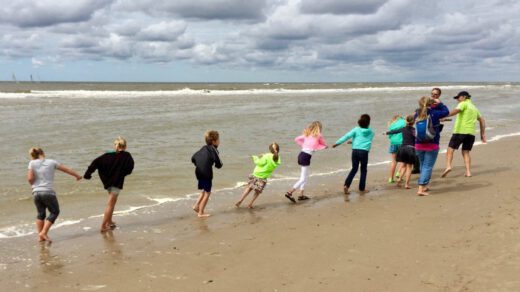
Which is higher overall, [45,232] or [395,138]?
[395,138]

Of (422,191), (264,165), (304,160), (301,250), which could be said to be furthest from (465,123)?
(301,250)

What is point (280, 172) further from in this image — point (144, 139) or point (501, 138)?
point (501, 138)

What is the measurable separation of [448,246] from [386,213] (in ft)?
6.11

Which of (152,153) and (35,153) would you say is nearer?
(35,153)

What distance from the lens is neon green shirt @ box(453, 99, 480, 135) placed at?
10.1m

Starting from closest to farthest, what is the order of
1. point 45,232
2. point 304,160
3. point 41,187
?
1. point 45,232
2. point 41,187
3. point 304,160

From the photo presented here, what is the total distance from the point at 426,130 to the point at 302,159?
2.32m

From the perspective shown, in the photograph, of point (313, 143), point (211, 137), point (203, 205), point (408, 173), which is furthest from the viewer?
point (408, 173)

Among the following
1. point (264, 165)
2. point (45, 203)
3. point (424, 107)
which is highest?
point (424, 107)

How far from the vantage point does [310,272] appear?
5070 mm

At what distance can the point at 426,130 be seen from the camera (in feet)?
28.1

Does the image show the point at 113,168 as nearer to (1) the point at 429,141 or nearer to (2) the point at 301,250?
(2) the point at 301,250

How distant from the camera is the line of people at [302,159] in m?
6.79

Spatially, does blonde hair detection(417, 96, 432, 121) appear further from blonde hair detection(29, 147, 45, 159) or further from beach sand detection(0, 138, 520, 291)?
blonde hair detection(29, 147, 45, 159)
